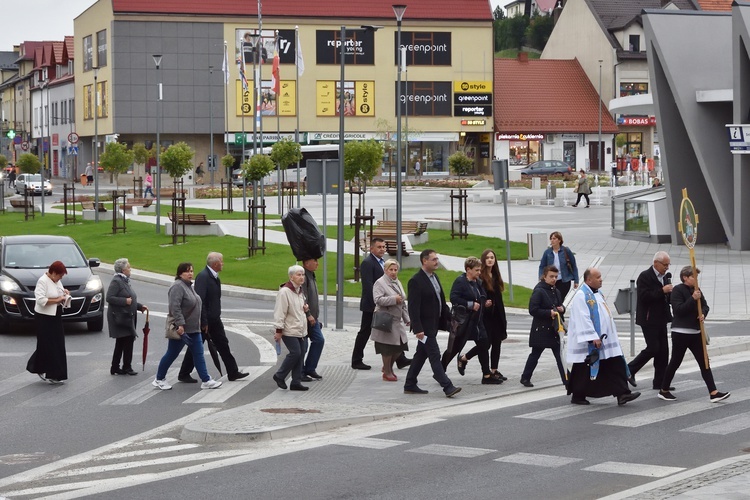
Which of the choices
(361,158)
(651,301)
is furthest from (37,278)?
(361,158)

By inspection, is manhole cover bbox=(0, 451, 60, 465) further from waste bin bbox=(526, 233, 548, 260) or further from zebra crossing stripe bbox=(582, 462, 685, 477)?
waste bin bbox=(526, 233, 548, 260)

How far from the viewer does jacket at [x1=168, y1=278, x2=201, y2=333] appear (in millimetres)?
15484

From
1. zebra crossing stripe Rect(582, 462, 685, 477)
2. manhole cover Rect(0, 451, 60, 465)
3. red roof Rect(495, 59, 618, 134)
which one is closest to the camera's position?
zebra crossing stripe Rect(582, 462, 685, 477)

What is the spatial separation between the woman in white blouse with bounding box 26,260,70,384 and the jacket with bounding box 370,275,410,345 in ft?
13.4

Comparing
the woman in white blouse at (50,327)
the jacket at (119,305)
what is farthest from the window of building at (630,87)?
the woman in white blouse at (50,327)

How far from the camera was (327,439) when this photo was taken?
1252 centimetres

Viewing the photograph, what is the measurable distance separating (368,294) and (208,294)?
2194mm

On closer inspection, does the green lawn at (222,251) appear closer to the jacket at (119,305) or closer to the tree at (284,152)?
the tree at (284,152)

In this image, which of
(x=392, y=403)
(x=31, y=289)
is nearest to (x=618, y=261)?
(x=31, y=289)

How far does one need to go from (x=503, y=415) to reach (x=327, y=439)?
2235 mm

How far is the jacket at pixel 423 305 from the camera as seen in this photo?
14.7 meters

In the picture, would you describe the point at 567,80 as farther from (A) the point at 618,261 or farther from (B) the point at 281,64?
(A) the point at 618,261

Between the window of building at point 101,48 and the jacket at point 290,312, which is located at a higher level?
the window of building at point 101,48

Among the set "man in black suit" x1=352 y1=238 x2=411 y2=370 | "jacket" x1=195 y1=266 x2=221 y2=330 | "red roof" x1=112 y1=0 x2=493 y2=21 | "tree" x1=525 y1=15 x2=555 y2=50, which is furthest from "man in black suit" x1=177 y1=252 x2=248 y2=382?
"tree" x1=525 y1=15 x2=555 y2=50
